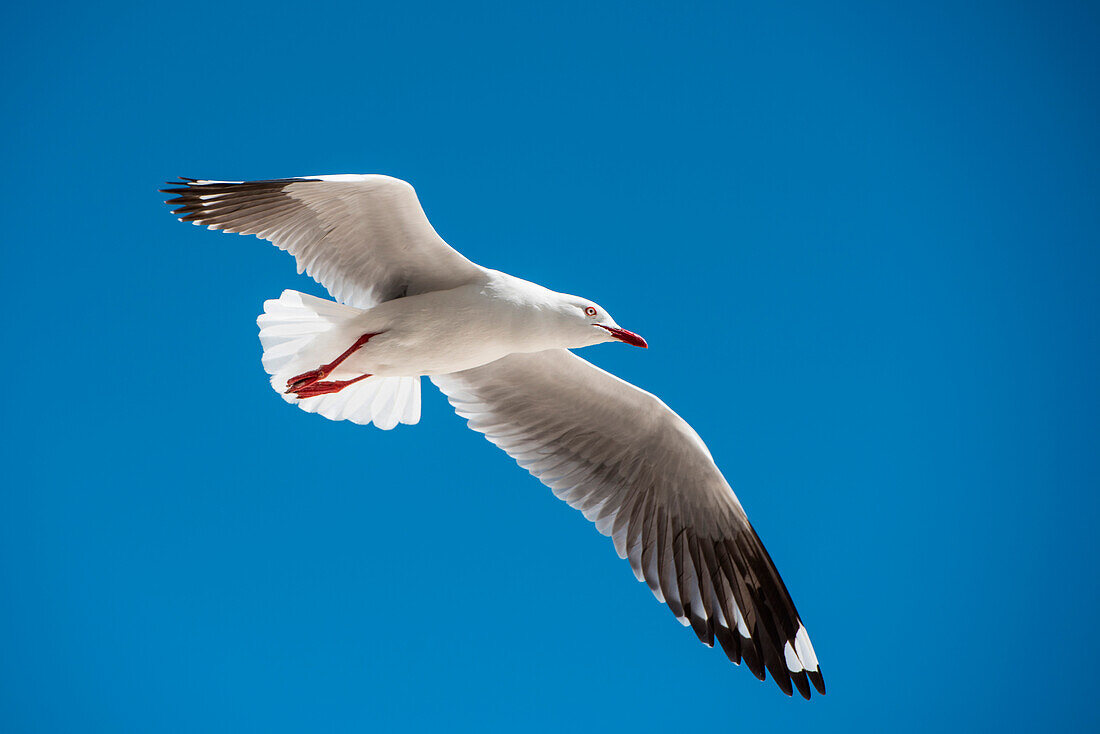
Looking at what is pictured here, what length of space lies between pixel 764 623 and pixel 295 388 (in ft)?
7.73

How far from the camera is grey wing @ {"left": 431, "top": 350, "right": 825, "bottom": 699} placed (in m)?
4.49

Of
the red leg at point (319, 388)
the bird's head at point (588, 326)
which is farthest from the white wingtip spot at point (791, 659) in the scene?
the red leg at point (319, 388)

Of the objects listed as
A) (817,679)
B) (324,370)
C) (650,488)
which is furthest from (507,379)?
(817,679)

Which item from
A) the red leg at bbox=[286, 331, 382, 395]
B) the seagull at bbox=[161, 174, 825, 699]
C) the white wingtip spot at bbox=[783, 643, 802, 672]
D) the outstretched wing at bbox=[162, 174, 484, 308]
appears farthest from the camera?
the white wingtip spot at bbox=[783, 643, 802, 672]

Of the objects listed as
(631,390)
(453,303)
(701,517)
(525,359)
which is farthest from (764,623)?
(453,303)

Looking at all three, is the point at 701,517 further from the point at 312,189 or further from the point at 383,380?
the point at 312,189

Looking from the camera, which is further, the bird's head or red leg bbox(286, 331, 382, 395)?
red leg bbox(286, 331, 382, 395)

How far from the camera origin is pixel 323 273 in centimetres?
429

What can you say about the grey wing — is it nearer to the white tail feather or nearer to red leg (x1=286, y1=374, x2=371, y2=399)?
the white tail feather

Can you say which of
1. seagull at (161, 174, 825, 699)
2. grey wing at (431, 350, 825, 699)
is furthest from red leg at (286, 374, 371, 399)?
grey wing at (431, 350, 825, 699)

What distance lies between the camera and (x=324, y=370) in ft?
13.8

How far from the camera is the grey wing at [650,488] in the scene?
4.49 metres

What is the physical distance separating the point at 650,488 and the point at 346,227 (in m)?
1.86

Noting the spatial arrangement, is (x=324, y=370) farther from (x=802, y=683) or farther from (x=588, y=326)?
(x=802, y=683)
